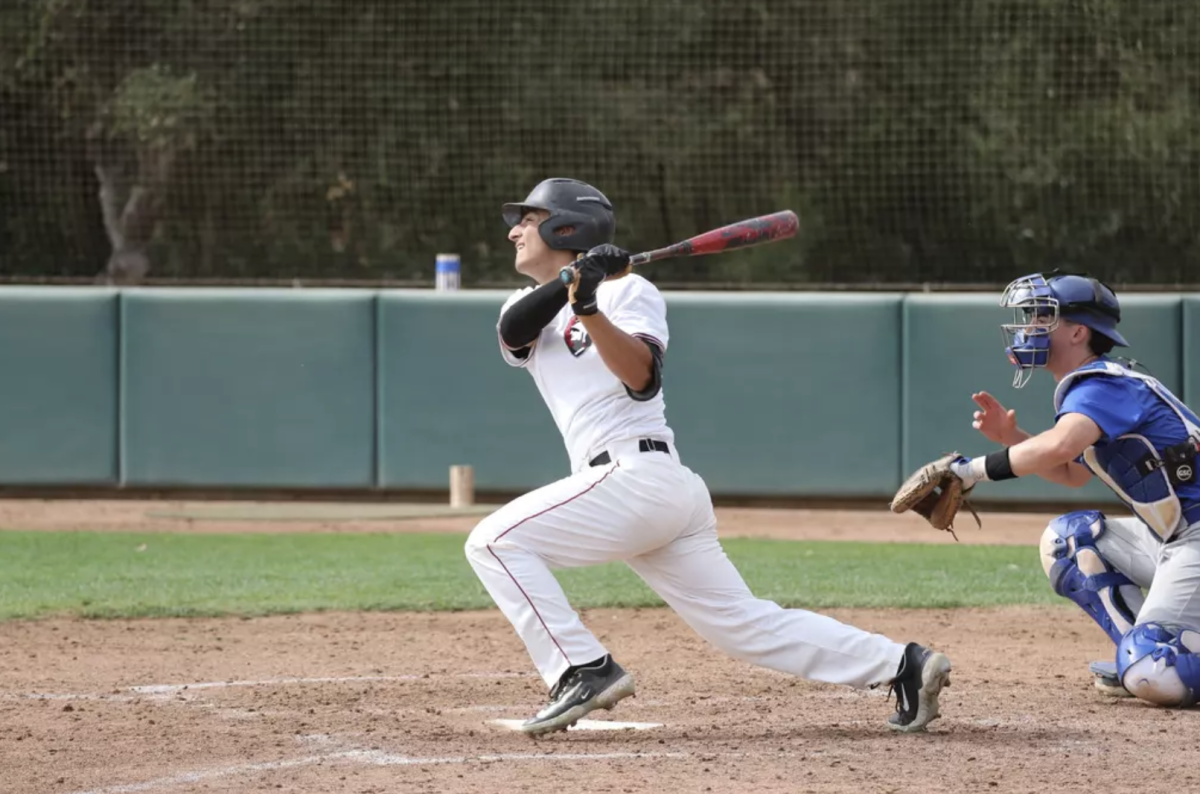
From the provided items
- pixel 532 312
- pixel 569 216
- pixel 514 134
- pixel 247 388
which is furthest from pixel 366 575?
pixel 514 134

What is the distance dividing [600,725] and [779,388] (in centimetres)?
637

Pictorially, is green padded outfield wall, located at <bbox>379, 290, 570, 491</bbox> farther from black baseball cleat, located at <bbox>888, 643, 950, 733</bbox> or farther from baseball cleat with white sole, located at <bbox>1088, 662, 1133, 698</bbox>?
black baseball cleat, located at <bbox>888, 643, 950, 733</bbox>

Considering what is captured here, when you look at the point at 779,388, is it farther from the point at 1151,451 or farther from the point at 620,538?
the point at 620,538

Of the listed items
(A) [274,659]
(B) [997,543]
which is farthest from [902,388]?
(A) [274,659]

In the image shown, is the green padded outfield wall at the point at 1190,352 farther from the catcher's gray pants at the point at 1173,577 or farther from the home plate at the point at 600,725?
the home plate at the point at 600,725

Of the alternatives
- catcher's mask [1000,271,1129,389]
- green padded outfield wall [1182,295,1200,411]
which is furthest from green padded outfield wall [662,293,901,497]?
catcher's mask [1000,271,1129,389]

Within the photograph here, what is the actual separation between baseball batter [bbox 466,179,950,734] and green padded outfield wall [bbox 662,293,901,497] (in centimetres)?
627

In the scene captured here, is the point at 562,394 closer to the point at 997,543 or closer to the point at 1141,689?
the point at 1141,689

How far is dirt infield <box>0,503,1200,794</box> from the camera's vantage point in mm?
3836

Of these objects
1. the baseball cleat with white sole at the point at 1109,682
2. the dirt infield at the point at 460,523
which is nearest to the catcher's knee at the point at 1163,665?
the baseball cleat with white sole at the point at 1109,682

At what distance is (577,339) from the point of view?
14.0 feet

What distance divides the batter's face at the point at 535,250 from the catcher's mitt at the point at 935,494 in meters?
1.06

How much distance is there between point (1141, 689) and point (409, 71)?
1156 cm

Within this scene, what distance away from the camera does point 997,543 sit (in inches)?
367
